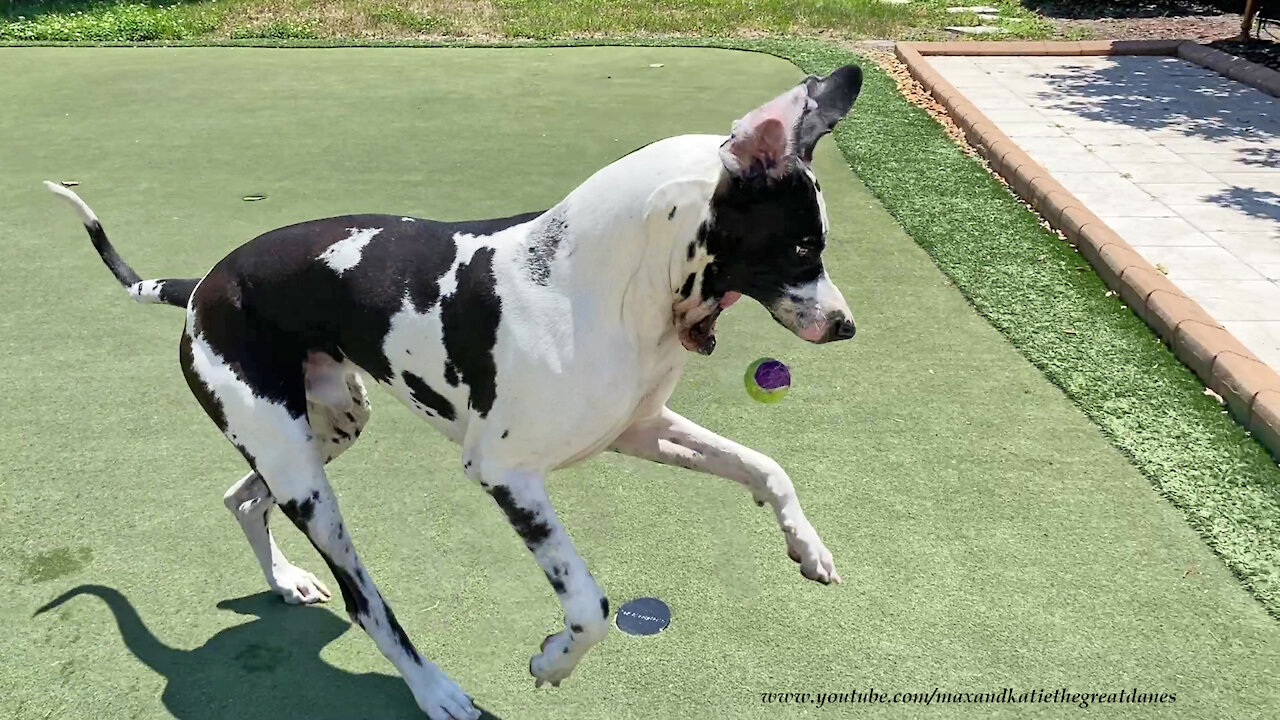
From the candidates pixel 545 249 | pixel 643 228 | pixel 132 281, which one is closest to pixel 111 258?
pixel 132 281

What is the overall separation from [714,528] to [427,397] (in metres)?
Answer: 1.39

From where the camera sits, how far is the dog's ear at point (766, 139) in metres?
2.14

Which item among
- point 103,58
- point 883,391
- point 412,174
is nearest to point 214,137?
point 412,174

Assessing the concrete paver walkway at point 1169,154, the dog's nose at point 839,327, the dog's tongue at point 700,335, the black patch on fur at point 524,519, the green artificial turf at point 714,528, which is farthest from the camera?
the concrete paver walkway at point 1169,154

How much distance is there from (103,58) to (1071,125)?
877cm

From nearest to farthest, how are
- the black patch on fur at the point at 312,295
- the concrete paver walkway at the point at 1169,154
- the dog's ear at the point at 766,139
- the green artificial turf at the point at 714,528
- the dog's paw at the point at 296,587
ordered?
the dog's ear at the point at 766,139 < the black patch on fur at the point at 312,295 < the green artificial turf at the point at 714,528 < the dog's paw at the point at 296,587 < the concrete paver walkway at the point at 1169,154

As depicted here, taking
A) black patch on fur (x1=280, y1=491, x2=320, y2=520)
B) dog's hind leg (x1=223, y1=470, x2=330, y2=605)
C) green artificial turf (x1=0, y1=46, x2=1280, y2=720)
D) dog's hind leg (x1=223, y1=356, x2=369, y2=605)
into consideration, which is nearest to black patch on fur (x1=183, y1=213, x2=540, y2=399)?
dog's hind leg (x1=223, y1=356, x2=369, y2=605)

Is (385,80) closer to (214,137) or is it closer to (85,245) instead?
(214,137)

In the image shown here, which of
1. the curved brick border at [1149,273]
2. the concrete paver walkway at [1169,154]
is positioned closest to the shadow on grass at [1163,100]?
the concrete paver walkway at [1169,154]

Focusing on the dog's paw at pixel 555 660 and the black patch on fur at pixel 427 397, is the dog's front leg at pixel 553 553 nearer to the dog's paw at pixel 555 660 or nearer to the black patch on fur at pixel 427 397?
the dog's paw at pixel 555 660

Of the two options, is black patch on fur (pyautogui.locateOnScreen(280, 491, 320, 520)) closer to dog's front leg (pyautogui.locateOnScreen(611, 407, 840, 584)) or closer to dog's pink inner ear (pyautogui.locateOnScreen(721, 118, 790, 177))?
dog's front leg (pyautogui.locateOnScreen(611, 407, 840, 584))

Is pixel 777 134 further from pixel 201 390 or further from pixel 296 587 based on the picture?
Answer: pixel 296 587

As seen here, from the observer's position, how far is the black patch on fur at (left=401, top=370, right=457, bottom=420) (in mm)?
2727

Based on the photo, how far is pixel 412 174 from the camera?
736 centimetres
